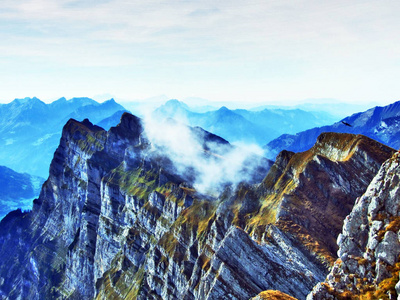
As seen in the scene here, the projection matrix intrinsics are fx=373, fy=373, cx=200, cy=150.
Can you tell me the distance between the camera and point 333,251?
266 ft

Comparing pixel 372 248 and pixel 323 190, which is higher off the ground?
pixel 372 248

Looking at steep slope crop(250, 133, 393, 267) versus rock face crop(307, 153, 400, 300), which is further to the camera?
steep slope crop(250, 133, 393, 267)

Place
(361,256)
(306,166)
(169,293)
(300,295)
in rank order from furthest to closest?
1. (169,293)
2. (306,166)
3. (300,295)
4. (361,256)

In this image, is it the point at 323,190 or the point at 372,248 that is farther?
the point at 323,190

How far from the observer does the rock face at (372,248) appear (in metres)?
43.1

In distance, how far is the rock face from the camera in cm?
4306

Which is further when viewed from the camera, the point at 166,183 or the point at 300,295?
the point at 166,183

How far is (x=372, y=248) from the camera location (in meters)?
45.6

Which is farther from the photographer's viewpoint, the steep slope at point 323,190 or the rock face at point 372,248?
the steep slope at point 323,190

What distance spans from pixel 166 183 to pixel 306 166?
96828mm

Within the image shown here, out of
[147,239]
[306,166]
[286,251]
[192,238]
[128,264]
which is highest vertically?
[306,166]

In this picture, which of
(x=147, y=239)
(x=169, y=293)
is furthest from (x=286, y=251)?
(x=147, y=239)

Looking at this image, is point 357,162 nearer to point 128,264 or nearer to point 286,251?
point 286,251

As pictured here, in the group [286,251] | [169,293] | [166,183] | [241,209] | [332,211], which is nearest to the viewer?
[286,251]
